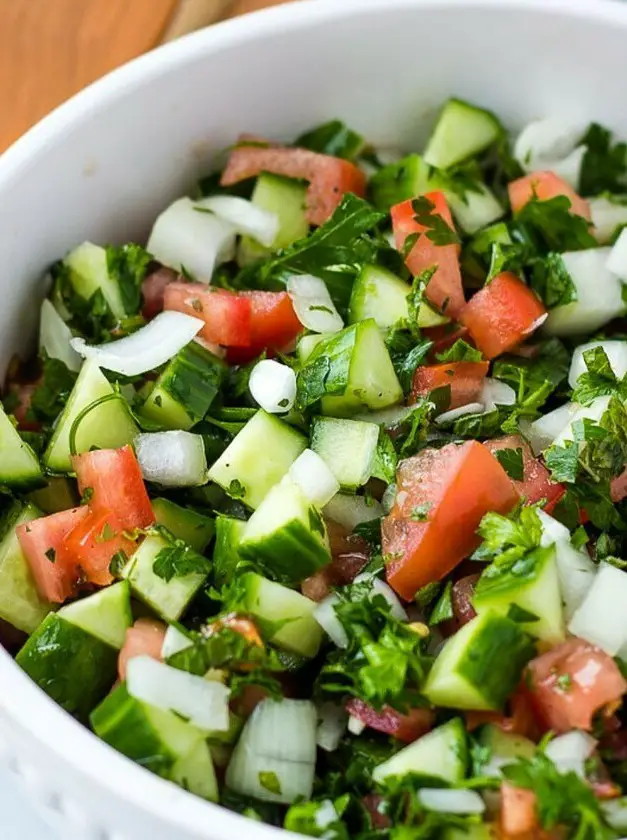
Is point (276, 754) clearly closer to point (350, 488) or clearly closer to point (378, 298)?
point (350, 488)

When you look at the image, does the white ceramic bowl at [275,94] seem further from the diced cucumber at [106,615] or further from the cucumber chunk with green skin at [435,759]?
the cucumber chunk with green skin at [435,759]

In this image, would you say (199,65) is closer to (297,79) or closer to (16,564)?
(297,79)

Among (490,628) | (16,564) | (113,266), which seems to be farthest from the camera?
(113,266)

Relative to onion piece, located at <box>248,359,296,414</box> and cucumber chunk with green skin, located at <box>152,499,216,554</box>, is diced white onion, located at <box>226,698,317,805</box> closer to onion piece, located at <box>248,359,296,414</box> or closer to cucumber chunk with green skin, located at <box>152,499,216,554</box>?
cucumber chunk with green skin, located at <box>152,499,216,554</box>

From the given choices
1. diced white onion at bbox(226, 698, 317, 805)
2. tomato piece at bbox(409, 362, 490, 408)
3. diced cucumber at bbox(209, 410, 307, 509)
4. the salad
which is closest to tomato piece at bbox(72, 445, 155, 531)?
the salad

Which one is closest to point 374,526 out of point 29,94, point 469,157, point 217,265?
point 217,265
